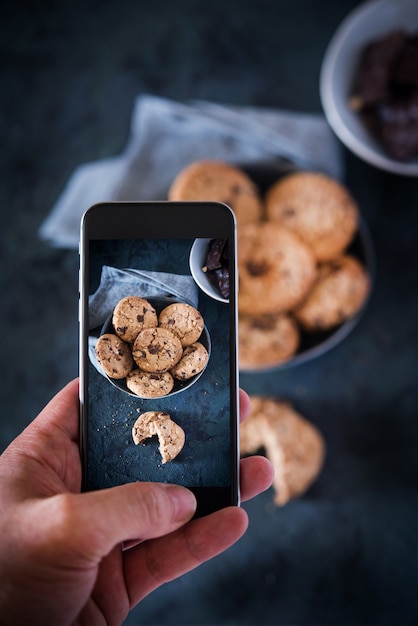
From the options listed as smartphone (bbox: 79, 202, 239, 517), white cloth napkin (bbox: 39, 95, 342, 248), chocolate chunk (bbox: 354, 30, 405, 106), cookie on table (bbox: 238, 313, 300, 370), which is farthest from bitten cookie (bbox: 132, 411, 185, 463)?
chocolate chunk (bbox: 354, 30, 405, 106)

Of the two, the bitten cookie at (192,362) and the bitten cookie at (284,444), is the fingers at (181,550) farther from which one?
the bitten cookie at (284,444)

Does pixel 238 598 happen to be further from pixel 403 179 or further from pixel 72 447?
pixel 403 179

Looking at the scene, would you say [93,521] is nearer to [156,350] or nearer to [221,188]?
[156,350]

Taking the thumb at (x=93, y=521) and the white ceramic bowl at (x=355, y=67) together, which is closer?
the thumb at (x=93, y=521)

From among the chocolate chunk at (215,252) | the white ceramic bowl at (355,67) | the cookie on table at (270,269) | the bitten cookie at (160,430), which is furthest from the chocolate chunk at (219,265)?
the white ceramic bowl at (355,67)

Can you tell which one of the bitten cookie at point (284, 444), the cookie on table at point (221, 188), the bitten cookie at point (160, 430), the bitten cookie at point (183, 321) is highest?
the cookie on table at point (221, 188)

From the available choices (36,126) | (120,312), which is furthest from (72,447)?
(36,126)

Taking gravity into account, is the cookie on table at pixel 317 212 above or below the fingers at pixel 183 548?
above
